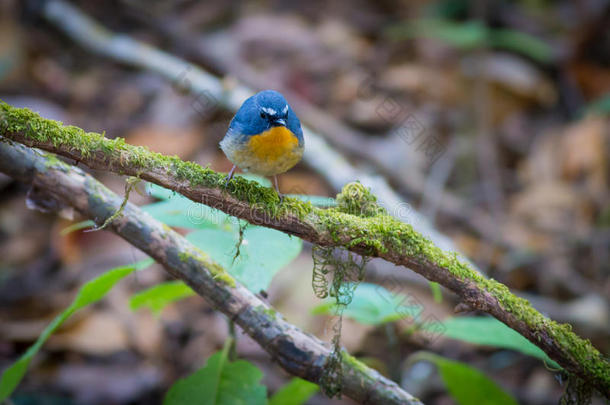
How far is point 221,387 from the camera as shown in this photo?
2.56 meters

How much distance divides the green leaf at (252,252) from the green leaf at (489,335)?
108 centimetres

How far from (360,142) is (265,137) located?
13.6 ft

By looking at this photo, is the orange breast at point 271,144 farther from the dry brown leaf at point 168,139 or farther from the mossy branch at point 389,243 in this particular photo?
the dry brown leaf at point 168,139

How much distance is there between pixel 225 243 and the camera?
263 centimetres

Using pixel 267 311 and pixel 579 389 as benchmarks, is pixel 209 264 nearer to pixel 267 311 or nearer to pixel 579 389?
pixel 267 311

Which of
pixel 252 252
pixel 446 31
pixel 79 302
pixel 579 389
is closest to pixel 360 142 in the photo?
pixel 446 31

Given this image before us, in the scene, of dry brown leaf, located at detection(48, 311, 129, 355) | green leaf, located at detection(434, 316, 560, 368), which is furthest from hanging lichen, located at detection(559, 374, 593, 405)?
dry brown leaf, located at detection(48, 311, 129, 355)

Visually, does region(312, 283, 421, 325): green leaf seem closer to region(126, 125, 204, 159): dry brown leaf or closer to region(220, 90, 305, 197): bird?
region(220, 90, 305, 197): bird

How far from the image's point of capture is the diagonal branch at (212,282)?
2.50m

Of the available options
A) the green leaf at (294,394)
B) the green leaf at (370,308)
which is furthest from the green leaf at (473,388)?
the green leaf at (294,394)

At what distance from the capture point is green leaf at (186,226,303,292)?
2.47 m

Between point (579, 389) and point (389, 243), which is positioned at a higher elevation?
point (389, 243)

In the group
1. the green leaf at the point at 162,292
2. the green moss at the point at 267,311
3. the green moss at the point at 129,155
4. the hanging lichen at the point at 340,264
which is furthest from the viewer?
the green leaf at the point at 162,292

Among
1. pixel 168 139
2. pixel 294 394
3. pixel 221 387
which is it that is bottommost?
pixel 221 387
